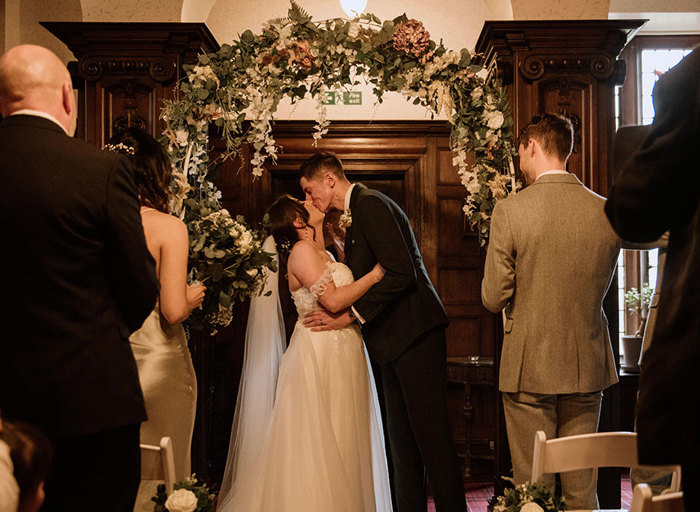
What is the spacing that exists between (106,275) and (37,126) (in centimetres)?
43

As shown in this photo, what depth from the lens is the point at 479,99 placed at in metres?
3.98

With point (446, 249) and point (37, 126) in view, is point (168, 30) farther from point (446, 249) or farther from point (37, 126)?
point (446, 249)

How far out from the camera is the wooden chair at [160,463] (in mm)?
2016

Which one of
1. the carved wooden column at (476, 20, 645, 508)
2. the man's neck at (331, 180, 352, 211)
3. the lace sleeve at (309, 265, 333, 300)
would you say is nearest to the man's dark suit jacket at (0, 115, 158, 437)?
the lace sleeve at (309, 265, 333, 300)

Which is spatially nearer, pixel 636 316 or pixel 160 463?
pixel 160 463

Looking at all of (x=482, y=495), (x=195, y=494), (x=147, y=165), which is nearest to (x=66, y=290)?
(x=195, y=494)

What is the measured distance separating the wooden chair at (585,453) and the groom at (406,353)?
157cm

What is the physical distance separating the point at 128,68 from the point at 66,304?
2.56 m

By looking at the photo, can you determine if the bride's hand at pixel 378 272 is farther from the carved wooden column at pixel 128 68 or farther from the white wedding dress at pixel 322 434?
the carved wooden column at pixel 128 68

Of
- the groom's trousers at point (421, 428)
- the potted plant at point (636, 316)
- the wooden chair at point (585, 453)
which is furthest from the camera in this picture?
the potted plant at point (636, 316)

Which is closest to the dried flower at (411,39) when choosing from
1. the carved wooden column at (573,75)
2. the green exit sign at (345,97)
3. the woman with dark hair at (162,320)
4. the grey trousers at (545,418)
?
the carved wooden column at (573,75)

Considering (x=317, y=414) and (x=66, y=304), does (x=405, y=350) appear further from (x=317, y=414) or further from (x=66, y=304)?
(x=66, y=304)

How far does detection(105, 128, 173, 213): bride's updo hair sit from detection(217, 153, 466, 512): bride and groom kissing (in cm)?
115

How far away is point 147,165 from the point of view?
2.89m
